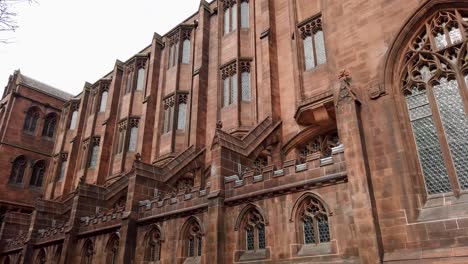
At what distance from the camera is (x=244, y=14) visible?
22344 mm

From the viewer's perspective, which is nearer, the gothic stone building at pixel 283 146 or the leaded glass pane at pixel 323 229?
the gothic stone building at pixel 283 146

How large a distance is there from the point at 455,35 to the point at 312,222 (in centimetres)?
662

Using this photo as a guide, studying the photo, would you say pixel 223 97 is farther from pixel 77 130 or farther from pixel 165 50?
pixel 77 130

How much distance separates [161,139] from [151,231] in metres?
8.82

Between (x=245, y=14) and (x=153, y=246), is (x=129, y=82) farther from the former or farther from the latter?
(x=153, y=246)

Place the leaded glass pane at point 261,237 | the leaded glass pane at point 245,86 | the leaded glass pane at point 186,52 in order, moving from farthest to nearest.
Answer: the leaded glass pane at point 186,52 → the leaded glass pane at point 245,86 → the leaded glass pane at point 261,237

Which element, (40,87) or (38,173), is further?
(40,87)

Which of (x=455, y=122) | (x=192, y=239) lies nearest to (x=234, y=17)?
(x=192, y=239)

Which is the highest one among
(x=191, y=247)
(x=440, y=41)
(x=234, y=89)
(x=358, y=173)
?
(x=234, y=89)

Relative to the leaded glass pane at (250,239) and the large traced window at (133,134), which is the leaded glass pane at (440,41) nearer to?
the leaded glass pane at (250,239)

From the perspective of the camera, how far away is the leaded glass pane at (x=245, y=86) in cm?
1980

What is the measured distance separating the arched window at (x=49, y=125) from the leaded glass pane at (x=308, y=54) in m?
31.9

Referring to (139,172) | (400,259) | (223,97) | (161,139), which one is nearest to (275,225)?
(400,259)

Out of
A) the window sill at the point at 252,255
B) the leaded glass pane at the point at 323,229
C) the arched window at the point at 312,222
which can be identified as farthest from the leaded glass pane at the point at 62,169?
the leaded glass pane at the point at 323,229
